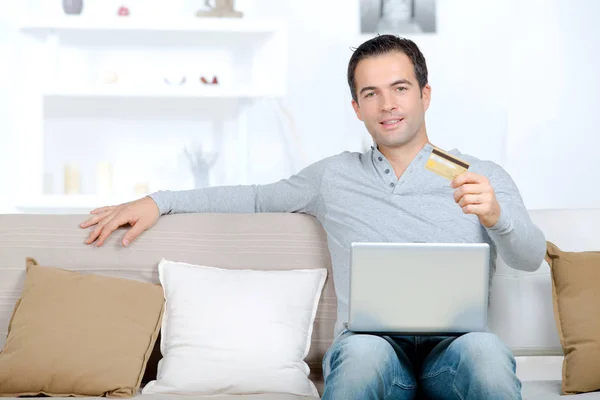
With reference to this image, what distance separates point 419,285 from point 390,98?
63cm

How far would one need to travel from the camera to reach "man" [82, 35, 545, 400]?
179 centimetres

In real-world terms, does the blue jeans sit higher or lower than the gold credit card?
lower

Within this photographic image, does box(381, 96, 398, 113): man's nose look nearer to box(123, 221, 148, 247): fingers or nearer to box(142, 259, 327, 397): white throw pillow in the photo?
box(142, 259, 327, 397): white throw pillow

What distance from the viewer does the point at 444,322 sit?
1.73 metres

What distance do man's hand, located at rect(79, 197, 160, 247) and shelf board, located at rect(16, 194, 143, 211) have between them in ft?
5.44

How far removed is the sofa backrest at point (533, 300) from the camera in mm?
2264

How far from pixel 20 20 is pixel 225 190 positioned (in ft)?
6.51

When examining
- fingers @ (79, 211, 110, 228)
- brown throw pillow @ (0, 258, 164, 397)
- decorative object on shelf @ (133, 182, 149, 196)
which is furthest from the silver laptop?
decorative object on shelf @ (133, 182, 149, 196)

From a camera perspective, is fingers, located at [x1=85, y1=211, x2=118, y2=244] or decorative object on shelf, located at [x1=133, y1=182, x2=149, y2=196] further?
decorative object on shelf, located at [x1=133, y1=182, x2=149, y2=196]

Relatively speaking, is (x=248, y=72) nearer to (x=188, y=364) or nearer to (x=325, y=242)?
(x=325, y=242)

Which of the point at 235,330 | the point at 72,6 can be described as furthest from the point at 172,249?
the point at 72,6

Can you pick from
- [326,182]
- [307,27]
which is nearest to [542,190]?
[307,27]

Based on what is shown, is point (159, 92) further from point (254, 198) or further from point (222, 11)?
point (254, 198)

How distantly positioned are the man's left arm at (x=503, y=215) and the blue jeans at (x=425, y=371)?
255 millimetres
